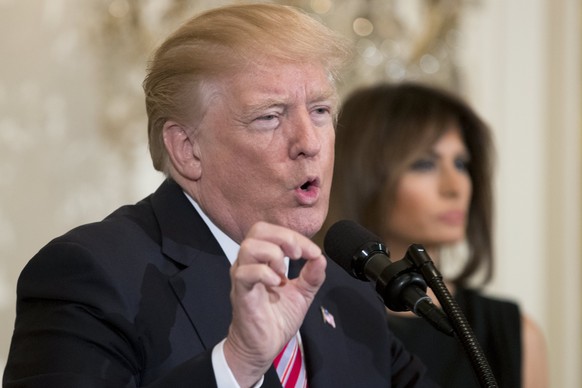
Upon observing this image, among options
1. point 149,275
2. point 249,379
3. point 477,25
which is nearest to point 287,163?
point 149,275

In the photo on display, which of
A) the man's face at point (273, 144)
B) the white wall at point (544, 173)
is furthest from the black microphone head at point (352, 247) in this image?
the white wall at point (544, 173)

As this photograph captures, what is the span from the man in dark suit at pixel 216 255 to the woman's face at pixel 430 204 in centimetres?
126

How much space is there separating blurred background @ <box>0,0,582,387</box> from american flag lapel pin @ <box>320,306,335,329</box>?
37.5 inches

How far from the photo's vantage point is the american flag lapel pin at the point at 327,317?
203 cm

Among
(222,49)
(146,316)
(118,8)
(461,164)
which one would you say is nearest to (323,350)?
(146,316)

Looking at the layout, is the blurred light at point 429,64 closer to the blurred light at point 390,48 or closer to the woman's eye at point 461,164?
the blurred light at point 390,48

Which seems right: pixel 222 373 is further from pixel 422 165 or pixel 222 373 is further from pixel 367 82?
pixel 367 82

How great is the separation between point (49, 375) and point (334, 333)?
64 cm

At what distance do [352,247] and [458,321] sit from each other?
239 millimetres

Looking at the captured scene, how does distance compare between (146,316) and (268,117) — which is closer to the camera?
(146,316)

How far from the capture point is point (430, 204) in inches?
133

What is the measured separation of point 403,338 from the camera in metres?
3.26

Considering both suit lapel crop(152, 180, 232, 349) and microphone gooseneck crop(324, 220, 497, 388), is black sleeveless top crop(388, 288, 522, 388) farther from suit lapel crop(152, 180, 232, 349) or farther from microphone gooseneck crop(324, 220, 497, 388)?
microphone gooseneck crop(324, 220, 497, 388)

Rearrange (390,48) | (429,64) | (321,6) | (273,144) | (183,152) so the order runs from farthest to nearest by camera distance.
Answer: (429,64), (390,48), (321,6), (183,152), (273,144)
